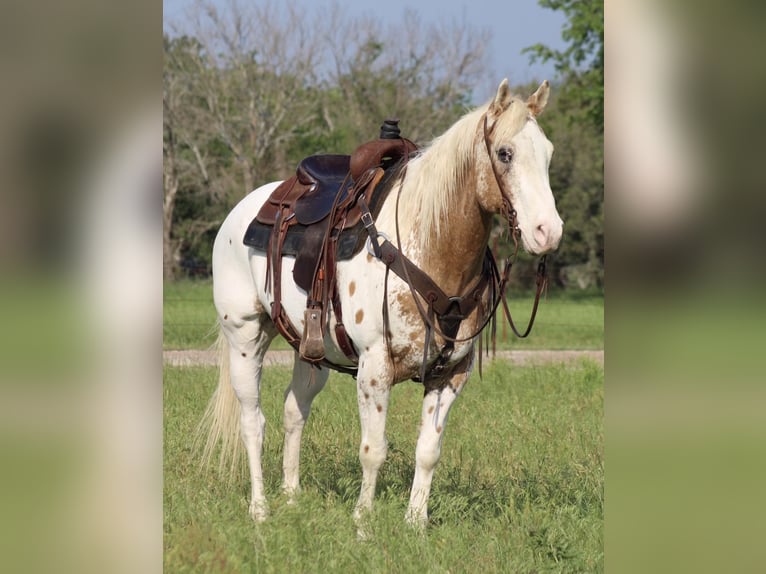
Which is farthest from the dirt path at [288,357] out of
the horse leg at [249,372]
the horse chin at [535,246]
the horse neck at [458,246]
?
the horse chin at [535,246]

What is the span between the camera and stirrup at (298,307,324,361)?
16.7 feet

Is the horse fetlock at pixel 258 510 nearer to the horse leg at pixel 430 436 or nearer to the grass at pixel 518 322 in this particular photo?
the horse leg at pixel 430 436

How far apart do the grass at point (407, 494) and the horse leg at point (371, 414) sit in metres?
0.10

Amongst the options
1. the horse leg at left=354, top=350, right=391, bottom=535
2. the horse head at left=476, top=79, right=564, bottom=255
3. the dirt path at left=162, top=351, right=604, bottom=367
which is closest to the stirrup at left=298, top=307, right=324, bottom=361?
the horse leg at left=354, top=350, right=391, bottom=535

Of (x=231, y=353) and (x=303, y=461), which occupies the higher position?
(x=231, y=353)

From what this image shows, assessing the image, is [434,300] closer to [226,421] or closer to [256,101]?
[226,421]

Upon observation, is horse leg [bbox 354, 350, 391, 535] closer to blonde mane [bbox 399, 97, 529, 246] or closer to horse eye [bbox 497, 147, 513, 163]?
blonde mane [bbox 399, 97, 529, 246]

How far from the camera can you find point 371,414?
4945 mm

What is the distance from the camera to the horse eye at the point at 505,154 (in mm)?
4320

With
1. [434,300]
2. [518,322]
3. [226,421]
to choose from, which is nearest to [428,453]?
[434,300]
